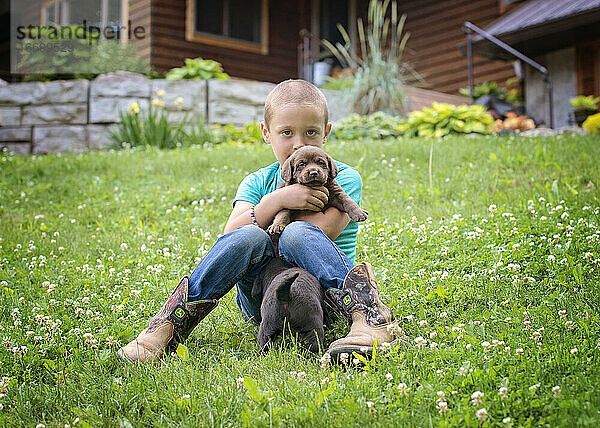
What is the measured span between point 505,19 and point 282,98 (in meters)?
10.5

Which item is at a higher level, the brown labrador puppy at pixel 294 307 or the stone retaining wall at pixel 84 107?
the stone retaining wall at pixel 84 107

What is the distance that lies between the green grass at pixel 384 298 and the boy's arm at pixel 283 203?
548mm

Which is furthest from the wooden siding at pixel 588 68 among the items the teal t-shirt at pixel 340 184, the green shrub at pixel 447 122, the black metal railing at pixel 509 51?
the teal t-shirt at pixel 340 184

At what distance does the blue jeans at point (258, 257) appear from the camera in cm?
257

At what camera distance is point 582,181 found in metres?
5.12

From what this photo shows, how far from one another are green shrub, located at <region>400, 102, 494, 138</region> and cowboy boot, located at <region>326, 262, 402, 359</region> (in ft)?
19.7

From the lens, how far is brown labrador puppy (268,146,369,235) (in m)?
2.59

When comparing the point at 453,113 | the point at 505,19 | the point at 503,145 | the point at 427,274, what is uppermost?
the point at 505,19

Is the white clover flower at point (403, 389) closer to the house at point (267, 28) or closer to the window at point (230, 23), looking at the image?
the house at point (267, 28)

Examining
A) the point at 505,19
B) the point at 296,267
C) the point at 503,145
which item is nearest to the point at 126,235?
the point at 296,267

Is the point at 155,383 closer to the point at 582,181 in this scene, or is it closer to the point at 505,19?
the point at 582,181

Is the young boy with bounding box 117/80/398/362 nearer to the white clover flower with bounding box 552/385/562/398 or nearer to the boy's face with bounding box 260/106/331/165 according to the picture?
the boy's face with bounding box 260/106/331/165

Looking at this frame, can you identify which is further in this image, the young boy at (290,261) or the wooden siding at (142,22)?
the wooden siding at (142,22)

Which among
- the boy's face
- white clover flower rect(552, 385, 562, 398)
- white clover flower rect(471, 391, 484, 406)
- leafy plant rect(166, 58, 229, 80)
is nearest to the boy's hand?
A: the boy's face
